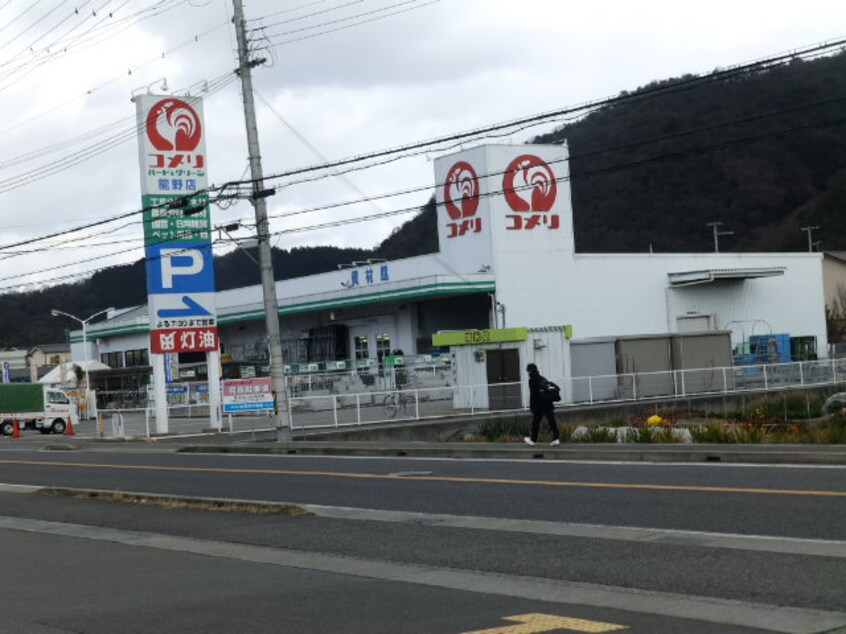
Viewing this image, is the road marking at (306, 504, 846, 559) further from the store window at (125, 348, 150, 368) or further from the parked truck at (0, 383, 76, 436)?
the store window at (125, 348, 150, 368)

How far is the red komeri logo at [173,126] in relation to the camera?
4219 cm

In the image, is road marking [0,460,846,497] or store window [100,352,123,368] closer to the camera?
road marking [0,460,846,497]

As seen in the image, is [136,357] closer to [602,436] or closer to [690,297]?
[690,297]

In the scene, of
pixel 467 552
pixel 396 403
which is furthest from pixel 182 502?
pixel 396 403

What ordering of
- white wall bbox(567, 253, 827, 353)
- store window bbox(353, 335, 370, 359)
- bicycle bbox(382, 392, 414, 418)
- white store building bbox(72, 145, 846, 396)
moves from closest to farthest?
bicycle bbox(382, 392, 414, 418) < white store building bbox(72, 145, 846, 396) < white wall bbox(567, 253, 827, 353) < store window bbox(353, 335, 370, 359)

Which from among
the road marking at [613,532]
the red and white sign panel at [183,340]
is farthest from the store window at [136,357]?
the road marking at [613,532]

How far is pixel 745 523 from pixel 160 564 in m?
6.45

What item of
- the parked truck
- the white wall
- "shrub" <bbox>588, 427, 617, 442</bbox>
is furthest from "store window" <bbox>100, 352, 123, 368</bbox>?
"shrub" <bbox>588, 427, 617, 442</bbox>

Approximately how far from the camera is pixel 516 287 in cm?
6003

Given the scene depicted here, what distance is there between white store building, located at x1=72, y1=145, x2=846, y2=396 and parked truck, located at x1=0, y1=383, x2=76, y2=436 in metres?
16.4

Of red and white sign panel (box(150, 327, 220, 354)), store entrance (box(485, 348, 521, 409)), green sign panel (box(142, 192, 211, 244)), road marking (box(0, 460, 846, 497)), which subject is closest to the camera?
road marking (box(0, 460, 846, 497))

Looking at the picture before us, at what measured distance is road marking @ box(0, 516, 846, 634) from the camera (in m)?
7.97

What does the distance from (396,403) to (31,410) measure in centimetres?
2476

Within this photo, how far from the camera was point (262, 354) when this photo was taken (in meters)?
76.9
